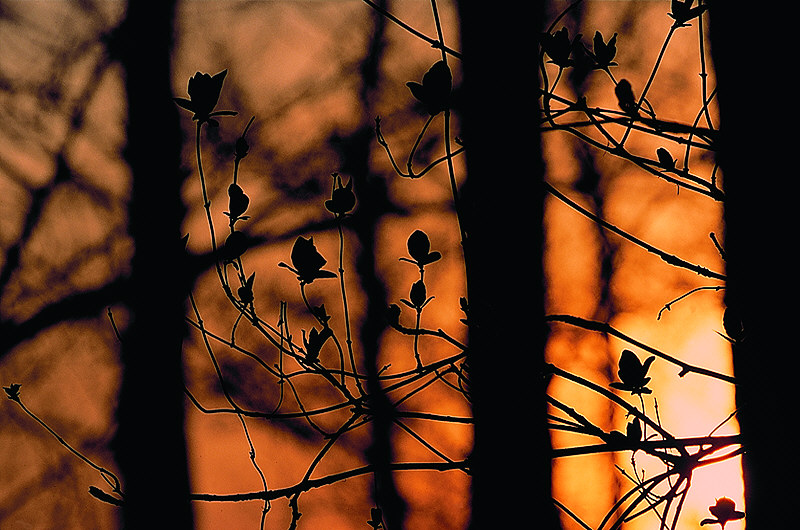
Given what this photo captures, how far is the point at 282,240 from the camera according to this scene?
162 centimetres

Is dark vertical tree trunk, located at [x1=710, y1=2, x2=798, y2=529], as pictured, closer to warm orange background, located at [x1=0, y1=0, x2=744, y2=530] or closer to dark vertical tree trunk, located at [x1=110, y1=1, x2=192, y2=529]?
warm orange background, located at [x1=0, y1=0, x2=744, y2=530]

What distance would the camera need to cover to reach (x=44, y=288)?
1.65m

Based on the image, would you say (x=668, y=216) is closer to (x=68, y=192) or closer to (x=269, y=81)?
(x=269, y=81)

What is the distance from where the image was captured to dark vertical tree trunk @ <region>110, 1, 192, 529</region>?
1.58 metres

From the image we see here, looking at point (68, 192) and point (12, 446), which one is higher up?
point (68, 192)

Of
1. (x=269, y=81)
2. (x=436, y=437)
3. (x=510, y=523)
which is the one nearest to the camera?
(x=510, y=523)

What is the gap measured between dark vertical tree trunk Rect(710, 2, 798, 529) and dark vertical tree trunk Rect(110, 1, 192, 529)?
1192 mm

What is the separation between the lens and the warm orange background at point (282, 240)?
1.57 m

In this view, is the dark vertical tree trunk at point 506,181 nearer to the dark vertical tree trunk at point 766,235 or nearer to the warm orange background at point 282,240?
the warm orange background at point 282,240

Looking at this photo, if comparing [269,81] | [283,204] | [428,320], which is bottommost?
[428,320]

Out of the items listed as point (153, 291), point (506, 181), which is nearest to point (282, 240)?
point (153, 291)

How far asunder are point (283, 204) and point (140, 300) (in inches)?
17.0

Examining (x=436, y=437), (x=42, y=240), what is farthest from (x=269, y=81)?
(x=436, y=437)

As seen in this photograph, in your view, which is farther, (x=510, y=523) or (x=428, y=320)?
(x=428, y=320)
